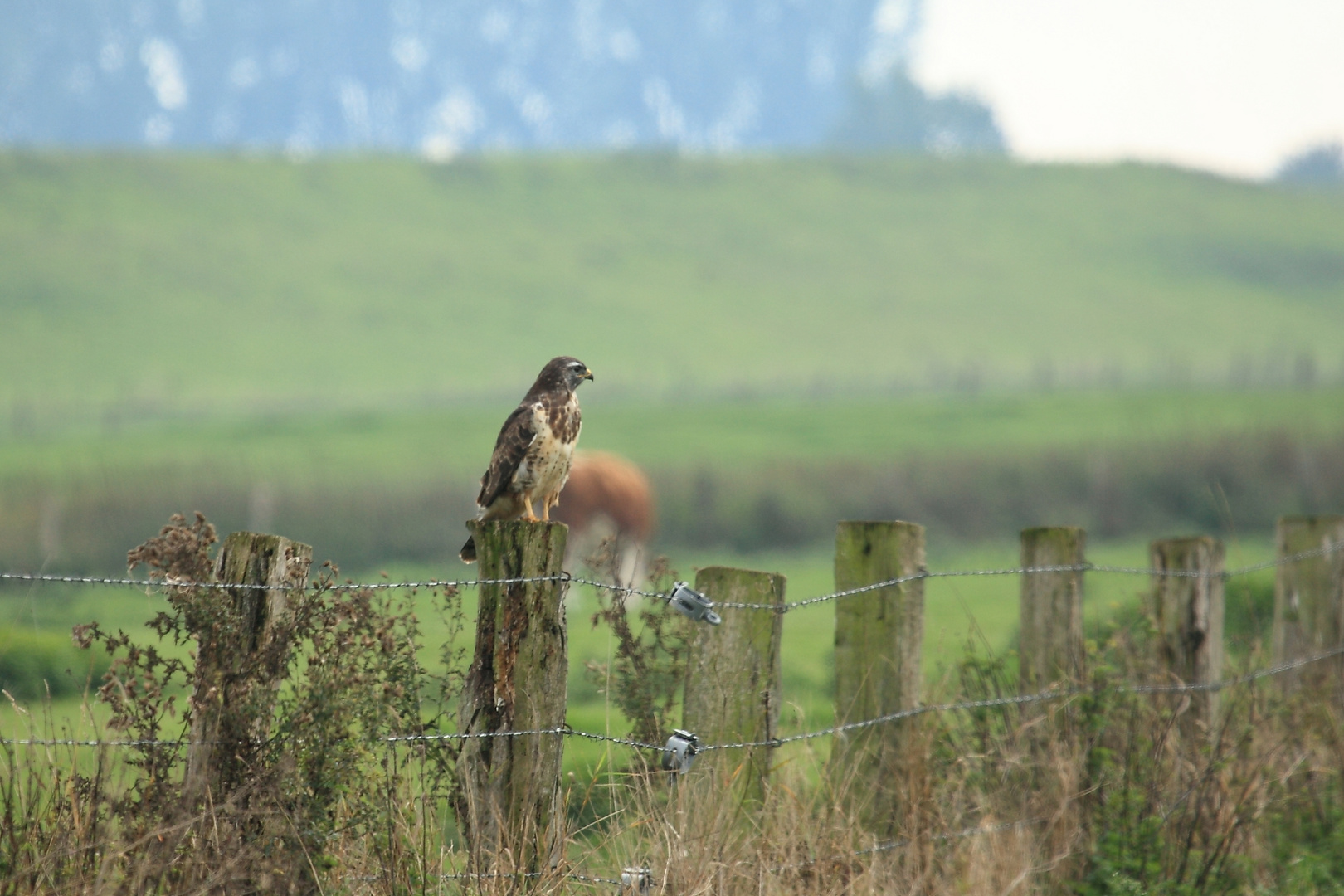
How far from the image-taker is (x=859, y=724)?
5.36 meters

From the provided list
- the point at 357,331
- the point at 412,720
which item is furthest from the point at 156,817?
the point at 357,331

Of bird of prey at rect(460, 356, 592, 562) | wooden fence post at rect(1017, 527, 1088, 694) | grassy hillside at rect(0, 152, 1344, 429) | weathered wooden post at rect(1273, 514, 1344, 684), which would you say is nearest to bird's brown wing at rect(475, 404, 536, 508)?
bird of prey at rect(460, 356, 592, 562)

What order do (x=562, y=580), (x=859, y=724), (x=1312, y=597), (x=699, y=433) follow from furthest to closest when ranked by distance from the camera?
(x=699, y=433)
(x=1312, y=597)
(x=859, y=724)
(x=562, y=580)

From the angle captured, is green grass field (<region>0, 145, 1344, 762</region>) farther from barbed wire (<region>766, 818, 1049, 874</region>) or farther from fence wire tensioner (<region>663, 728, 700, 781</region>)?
fence wire tensioner (<region>663, 728, 700, 781</region>)

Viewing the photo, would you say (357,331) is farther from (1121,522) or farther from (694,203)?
(1121,522)

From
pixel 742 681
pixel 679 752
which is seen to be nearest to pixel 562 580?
pixel 679 752

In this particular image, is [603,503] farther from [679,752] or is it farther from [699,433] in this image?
[699,433]

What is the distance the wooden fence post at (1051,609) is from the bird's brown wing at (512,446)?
2.20 m

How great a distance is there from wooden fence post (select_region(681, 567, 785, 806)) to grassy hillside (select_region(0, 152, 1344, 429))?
62.7 m

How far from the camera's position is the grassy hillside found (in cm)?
7262

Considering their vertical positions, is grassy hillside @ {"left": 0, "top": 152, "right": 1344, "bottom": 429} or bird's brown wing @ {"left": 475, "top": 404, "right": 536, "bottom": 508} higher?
grassy hillside @ {"left": 0, "top": 152, "right": 1344, "bottom": 429}

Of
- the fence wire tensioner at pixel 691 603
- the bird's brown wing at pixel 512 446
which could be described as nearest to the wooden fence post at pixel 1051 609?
the fence wire tensioner at pixel 691 603

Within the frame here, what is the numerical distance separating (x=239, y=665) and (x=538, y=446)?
1.89 metres

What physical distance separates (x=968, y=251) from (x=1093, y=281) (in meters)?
8.76
